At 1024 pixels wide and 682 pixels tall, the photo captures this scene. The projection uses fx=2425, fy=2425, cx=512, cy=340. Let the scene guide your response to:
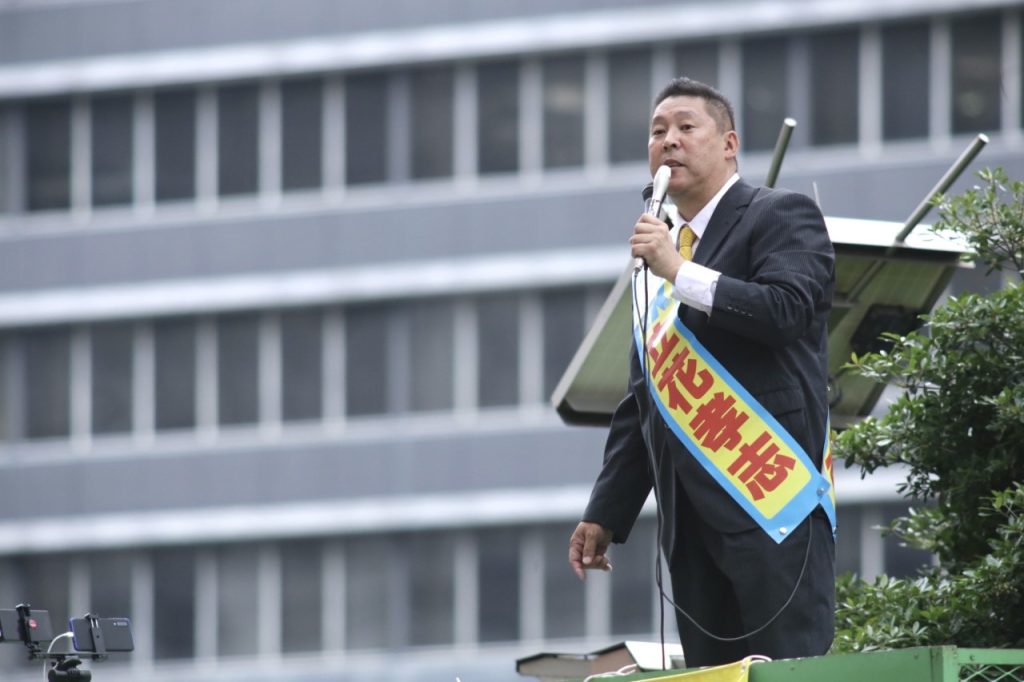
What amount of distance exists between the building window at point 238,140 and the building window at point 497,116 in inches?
116

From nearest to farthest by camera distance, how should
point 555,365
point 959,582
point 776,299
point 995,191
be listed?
point 776,299 → point 959,582 → point 995,191 → point 555,365

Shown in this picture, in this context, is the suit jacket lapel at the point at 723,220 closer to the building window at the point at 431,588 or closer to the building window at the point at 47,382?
the building window at the point at 431,588

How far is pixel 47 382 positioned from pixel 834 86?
35.0 feet

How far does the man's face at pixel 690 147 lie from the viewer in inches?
224

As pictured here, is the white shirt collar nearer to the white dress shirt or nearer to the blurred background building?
the white dress shirt

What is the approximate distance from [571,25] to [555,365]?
4.13 metres

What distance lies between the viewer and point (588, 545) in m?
5.91

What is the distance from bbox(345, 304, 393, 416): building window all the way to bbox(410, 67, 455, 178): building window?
1.92 m

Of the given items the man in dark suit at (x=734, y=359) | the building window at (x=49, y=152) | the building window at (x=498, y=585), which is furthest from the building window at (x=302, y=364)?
the man in dark suit at (x=734, y=359)

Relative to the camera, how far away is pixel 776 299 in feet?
17.6

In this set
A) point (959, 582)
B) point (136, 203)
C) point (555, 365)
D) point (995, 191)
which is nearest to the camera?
point (959, 582)

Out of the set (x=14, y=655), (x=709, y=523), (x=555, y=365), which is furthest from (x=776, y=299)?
(x=14, y=655)

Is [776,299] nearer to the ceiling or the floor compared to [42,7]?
nearer to the floor

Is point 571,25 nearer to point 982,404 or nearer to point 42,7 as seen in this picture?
point 42,7
